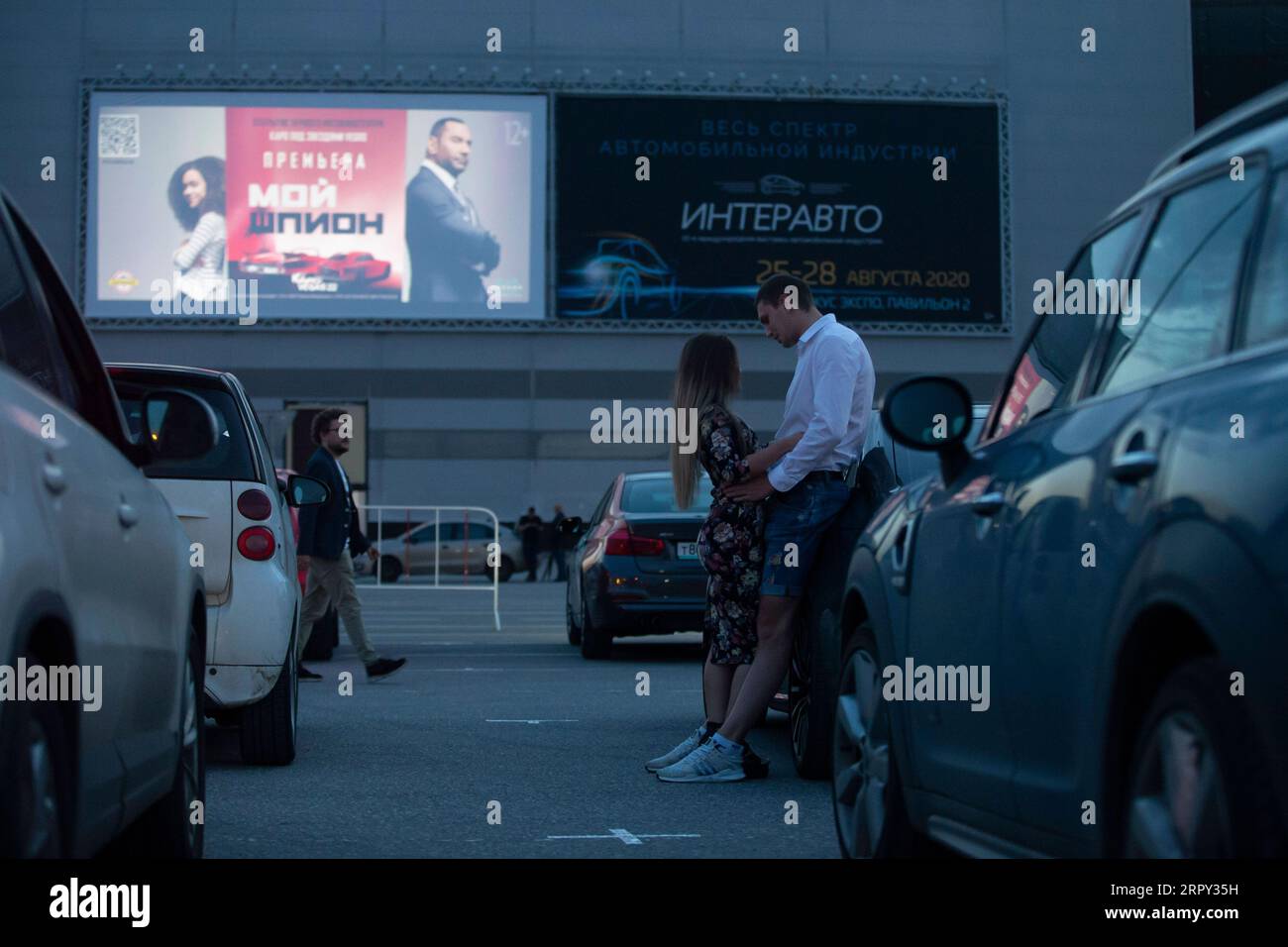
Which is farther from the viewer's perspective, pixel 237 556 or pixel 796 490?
pixel 237 556

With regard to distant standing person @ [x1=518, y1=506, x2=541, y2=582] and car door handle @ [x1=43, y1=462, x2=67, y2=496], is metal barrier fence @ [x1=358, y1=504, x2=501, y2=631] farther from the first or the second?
car door handle @ [x1=43, y1=462, x2=67, y2=496]

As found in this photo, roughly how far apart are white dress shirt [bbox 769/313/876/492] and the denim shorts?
77 mm

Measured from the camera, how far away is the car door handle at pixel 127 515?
3.99 meters

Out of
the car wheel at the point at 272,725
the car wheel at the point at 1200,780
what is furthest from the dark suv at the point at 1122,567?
the car wheel at the point at 272,725

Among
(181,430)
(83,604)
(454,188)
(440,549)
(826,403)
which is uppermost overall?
(454,188)

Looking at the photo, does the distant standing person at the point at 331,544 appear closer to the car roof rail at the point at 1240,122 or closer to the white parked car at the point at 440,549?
the white parked car at the point at 440,549

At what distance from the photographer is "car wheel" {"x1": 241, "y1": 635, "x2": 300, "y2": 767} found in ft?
27.2

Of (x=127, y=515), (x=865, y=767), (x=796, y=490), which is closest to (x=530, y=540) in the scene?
(x=796, y=490)

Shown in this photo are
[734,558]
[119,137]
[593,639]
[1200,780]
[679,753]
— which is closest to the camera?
[1200,780]

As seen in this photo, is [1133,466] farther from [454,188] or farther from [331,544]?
[454,188]

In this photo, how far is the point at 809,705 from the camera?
7770mm

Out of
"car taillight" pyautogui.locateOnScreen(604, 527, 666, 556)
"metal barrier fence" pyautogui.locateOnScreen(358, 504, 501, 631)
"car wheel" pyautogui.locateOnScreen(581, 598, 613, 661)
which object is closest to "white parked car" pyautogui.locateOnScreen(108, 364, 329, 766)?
"car taillight" pyautogui.locateOnScreen(604, 527, 666, 556)

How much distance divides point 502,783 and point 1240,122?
5157 mm

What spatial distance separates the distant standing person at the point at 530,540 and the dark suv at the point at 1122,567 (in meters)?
33.6
